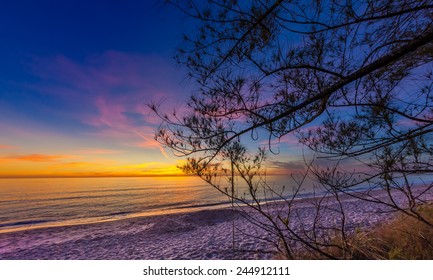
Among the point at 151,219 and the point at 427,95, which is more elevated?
the point at 427,95

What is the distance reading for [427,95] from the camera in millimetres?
1717

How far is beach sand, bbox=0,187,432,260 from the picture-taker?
4.41 meters

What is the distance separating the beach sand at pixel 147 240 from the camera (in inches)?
173

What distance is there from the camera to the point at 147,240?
552 cm

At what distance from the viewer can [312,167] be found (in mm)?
2010

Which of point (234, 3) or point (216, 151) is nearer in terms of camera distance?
point (234, 3)

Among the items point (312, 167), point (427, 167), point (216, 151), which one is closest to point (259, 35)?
point (216, 151)
